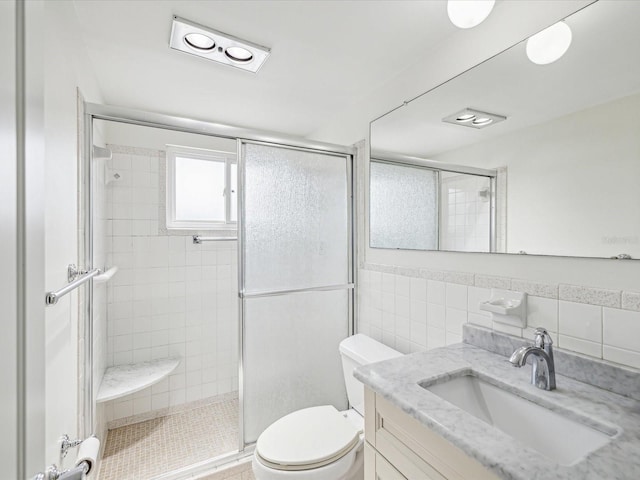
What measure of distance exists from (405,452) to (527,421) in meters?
0.38

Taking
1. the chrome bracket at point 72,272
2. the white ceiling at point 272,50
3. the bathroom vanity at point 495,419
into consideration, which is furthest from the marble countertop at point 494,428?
the white ceiling at point 272,50

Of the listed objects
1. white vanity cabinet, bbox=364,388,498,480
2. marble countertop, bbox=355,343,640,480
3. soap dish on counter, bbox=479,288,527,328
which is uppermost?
soap dish on counter, bbox=479,288,527,328

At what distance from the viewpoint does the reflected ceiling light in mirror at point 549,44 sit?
40.9 inches

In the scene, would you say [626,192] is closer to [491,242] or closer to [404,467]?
[491,242]

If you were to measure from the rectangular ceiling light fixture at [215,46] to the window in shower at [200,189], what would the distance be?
1.10 m

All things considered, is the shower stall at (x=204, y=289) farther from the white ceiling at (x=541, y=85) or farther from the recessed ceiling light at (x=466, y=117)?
the recessed ceiling light at (x=466, y=117)

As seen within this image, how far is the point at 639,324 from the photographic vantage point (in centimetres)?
88

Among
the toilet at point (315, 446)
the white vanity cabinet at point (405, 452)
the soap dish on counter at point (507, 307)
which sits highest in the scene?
the soap dish on counter at point (507, 307)

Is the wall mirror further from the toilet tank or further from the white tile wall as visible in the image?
the toilet tank

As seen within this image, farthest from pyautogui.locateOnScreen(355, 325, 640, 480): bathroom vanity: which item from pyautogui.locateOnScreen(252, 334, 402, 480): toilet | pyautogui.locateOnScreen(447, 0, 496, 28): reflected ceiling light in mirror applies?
pyautogui.locateOnScreen(447, 0, 496, 28): reflected ceiling light in mirror

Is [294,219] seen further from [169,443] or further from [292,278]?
[169,443]

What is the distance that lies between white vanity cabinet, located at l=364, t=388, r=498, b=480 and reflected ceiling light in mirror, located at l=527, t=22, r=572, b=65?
4.22 feet

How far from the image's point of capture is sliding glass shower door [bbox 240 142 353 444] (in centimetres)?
182

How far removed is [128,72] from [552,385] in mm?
2403
